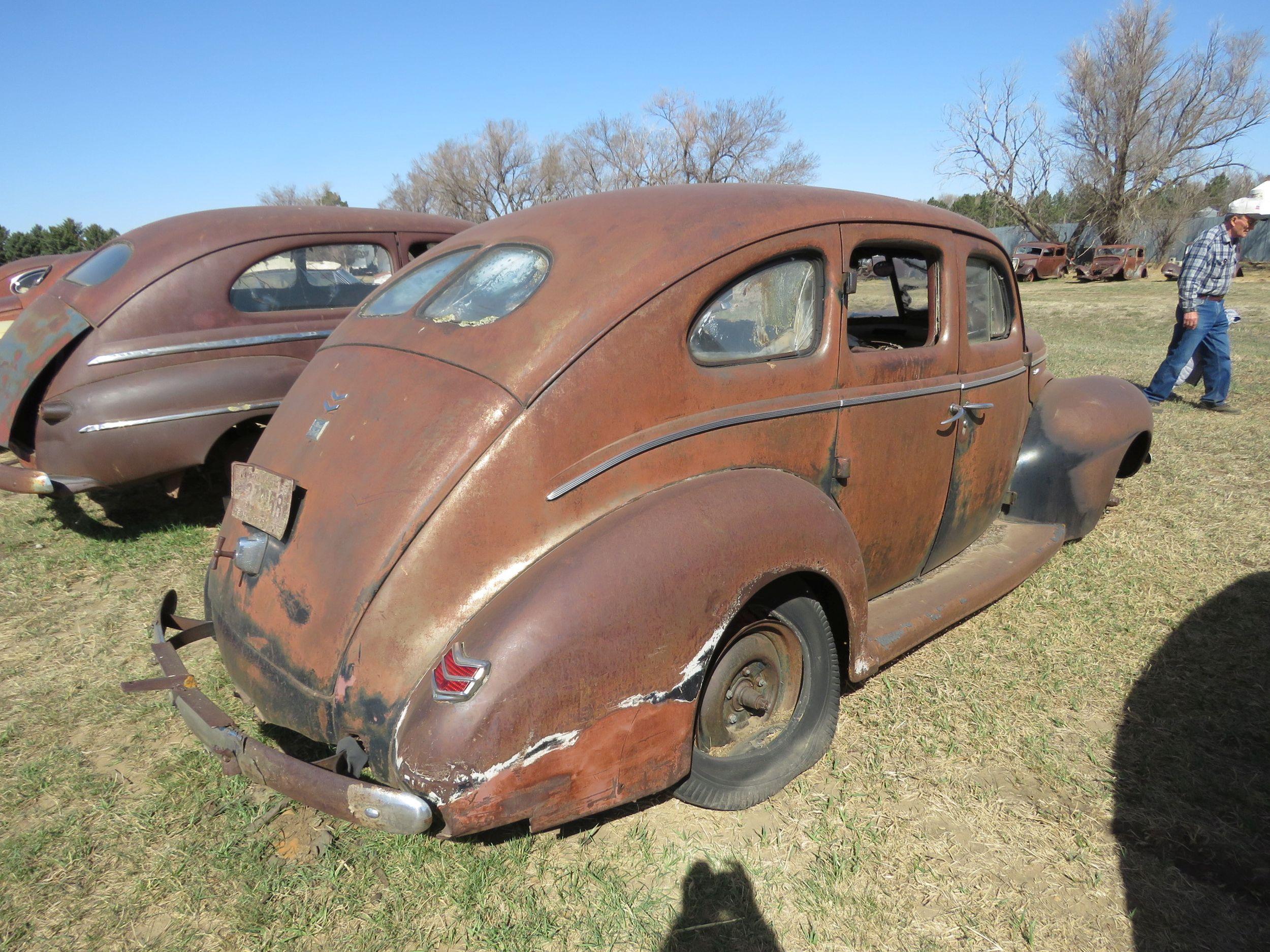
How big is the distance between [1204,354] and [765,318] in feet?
22.5

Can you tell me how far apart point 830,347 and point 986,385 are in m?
1.12

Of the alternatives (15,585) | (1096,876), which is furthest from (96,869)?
(1096,876)

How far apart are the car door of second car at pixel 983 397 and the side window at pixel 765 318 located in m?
0.93

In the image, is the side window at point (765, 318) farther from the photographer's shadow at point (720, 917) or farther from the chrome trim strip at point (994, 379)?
the photographer's shadow at point (720, 917)

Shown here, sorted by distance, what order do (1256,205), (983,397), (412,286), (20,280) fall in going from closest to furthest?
(412,286) → (983,397) → (1256,205) → (20,280)

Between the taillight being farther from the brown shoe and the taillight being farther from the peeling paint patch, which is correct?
the brown shoe

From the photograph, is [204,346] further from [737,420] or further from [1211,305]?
[1211,305]

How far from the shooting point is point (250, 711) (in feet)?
10.00

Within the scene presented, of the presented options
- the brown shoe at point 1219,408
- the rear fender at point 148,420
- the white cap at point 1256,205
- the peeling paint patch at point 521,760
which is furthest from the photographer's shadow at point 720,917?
the brown shoe at point 1219,408

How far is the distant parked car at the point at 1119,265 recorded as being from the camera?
2516cm

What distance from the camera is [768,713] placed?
2.58 metres

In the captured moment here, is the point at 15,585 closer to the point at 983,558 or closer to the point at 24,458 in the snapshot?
the point at 24,458

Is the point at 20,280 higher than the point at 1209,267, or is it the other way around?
the point at 20,280

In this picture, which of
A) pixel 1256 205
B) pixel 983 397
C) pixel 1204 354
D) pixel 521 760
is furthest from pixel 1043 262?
pixel 521 760
